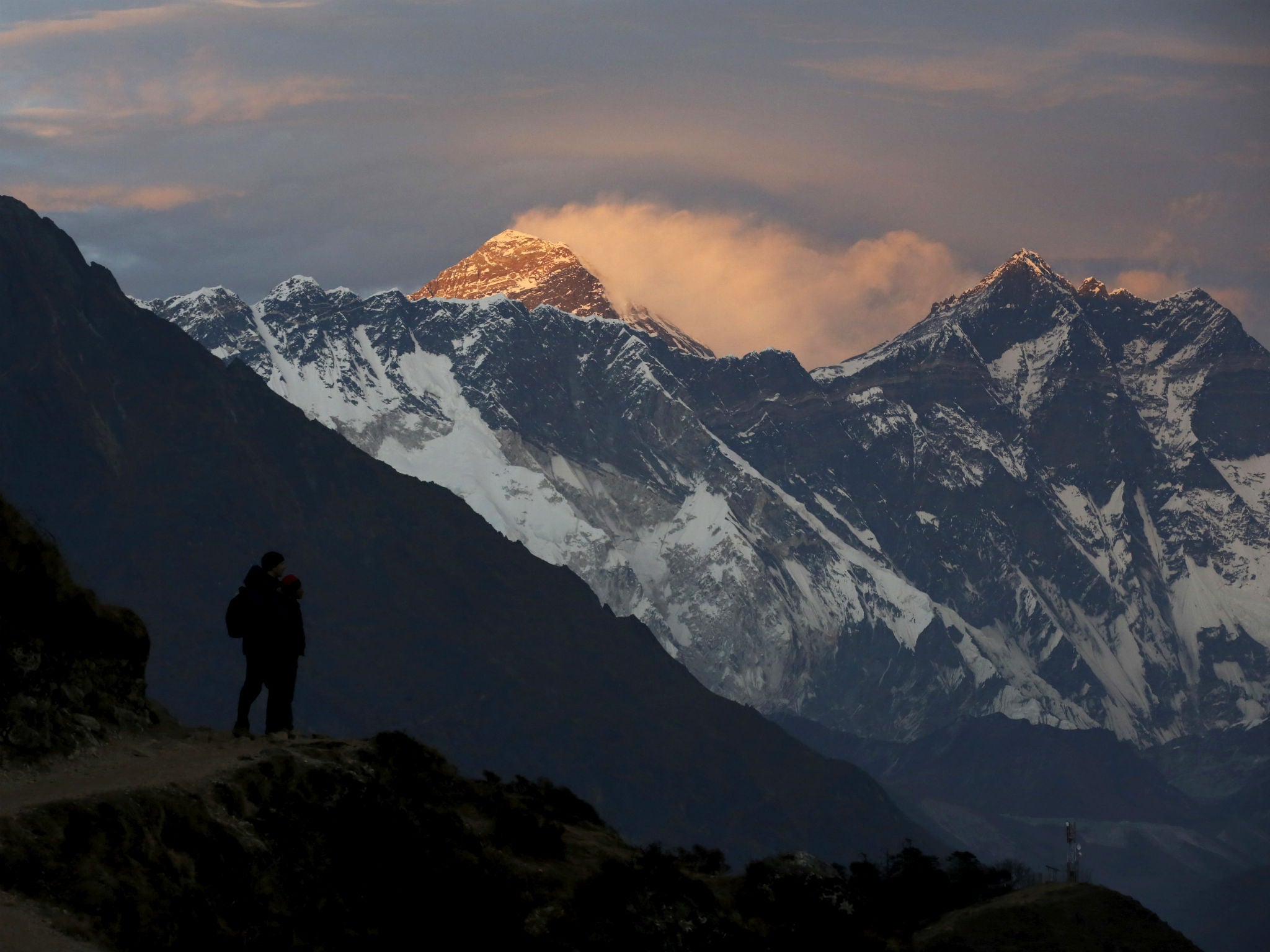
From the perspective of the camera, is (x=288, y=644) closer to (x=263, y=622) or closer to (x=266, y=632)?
(x=266, y=632)

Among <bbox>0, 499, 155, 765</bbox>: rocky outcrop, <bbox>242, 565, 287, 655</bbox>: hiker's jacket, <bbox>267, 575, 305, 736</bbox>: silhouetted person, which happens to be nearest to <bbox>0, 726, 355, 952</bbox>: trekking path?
<bbox>0, 499, 155, 765</bbox>: rocky outcrop

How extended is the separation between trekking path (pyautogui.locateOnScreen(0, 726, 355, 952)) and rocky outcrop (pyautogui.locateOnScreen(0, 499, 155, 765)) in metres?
0.37

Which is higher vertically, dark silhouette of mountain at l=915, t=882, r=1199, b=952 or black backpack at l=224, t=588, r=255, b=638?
black backpack at l=224, t=588, r=255, b=638

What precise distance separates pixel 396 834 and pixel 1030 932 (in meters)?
52.2

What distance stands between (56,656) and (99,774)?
3291mm

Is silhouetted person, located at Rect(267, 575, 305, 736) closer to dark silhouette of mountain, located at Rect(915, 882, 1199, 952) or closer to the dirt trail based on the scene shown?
the dirt trail

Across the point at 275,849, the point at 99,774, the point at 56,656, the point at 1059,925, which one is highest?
the point at 56,656

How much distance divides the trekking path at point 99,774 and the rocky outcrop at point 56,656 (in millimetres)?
370

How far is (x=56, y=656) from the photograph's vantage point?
1487 inches

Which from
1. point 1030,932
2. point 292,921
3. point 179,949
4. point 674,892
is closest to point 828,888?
point 674,892

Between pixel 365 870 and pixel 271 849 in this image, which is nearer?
pixel 271 849

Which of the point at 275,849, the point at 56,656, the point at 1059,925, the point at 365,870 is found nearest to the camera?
the point at 275,849

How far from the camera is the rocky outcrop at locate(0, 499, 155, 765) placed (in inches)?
1403

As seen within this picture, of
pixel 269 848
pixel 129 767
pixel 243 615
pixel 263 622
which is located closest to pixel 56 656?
pixel 129 767
